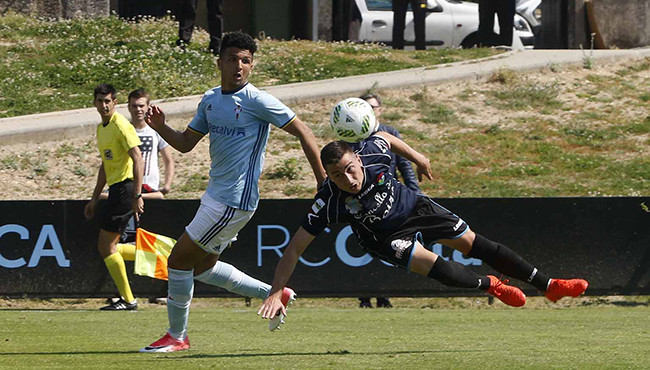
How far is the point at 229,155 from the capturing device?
7.68 meters

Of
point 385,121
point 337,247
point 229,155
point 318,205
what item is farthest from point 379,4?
point 318,205

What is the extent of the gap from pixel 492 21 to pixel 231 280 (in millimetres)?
15081

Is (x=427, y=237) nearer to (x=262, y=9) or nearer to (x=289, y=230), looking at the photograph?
(x=289, y=230)

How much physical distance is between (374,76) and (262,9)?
569 cm

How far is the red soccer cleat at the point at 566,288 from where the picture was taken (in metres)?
7.93

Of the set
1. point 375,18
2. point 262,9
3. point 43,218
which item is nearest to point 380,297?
point 43,218

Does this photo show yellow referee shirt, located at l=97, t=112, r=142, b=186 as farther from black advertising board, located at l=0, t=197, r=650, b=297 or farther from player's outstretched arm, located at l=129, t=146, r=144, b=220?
black advertising board, located at l=0, t=197, r=650, b=297

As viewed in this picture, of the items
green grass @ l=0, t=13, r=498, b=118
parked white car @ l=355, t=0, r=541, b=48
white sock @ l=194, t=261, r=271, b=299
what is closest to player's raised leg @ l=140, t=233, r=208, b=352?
white sock @ l=194, t=261, r=271, b=299

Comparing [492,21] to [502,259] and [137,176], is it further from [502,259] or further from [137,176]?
[502,259]

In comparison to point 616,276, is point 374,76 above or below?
above

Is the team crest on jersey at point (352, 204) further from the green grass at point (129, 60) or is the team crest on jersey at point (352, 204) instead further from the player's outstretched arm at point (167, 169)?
the green grass at point (129, 60)

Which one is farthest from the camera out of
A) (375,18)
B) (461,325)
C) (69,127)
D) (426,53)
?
(375,18)

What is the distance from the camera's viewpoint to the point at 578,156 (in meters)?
17.3

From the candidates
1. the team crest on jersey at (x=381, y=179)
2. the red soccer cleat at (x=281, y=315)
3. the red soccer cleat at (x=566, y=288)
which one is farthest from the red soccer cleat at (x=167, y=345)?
the red soccer cleat at (x=566, y=288)
